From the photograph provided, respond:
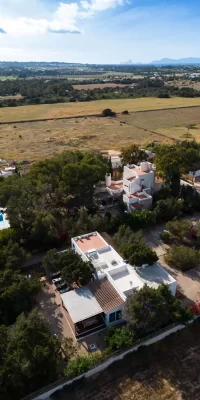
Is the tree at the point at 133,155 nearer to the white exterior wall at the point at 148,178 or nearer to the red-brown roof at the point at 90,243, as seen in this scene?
the white exterior wall at the point at 148,178

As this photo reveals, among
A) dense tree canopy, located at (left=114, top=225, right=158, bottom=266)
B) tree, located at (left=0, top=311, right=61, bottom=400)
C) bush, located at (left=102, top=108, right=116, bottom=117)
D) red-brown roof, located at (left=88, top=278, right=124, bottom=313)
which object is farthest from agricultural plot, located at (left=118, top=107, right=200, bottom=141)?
tree, located at (left=0, top=311, right=61, bottom=400)

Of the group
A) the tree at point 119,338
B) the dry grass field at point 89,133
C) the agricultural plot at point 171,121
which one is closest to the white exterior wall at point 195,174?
the dry grass field at point 89,133

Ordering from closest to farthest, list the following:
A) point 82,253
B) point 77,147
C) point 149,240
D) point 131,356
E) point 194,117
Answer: point 131,356
point 82,253
point 149,240
point 77,147
point 194,117

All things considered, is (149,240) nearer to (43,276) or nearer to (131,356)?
(43,276)

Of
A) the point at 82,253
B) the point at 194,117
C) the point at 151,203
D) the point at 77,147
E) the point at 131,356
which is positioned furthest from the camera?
the point at 194,117

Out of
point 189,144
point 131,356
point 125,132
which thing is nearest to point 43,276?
point 131,356

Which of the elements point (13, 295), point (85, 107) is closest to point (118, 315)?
point (13, 295)
